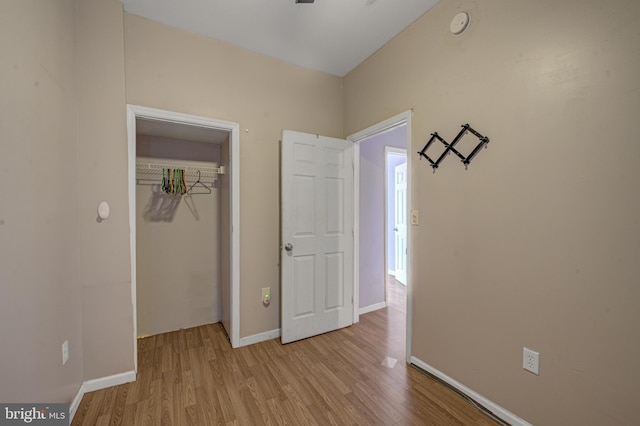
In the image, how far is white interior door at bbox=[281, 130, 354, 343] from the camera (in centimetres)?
250

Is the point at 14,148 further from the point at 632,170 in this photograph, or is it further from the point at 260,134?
the point at 632,170

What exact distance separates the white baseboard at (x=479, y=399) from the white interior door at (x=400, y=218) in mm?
2846

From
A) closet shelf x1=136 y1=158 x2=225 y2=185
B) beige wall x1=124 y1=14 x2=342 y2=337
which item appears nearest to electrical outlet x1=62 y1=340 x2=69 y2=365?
beige wall x1=124 y1=14 x2=342 y2=337

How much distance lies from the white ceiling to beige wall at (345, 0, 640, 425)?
0.33m

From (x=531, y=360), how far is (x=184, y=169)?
3.21 m

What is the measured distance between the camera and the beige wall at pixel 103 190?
1810 mm

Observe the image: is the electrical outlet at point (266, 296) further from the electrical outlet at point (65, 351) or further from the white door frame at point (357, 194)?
the electrical outlet at point (65, 351)

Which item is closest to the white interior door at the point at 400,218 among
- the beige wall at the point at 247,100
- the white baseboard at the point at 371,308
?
the white baseboard at the point at 371,308

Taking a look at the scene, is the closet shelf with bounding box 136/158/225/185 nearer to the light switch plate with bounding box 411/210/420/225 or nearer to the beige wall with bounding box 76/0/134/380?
the beige wall with bounding box 76/0/134/380

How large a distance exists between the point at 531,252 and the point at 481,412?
1080 mm

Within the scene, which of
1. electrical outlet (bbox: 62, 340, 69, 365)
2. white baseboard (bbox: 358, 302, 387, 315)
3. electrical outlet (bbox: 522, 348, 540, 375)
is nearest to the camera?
electrical outlet (bbox: 522, 348, 540, 375)

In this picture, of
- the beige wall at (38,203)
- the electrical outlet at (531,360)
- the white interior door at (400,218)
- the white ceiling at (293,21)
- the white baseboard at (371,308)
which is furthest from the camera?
the white interior door at (400,218)

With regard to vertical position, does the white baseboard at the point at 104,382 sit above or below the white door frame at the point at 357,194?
below

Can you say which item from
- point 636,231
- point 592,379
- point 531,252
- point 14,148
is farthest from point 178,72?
point 592,379
